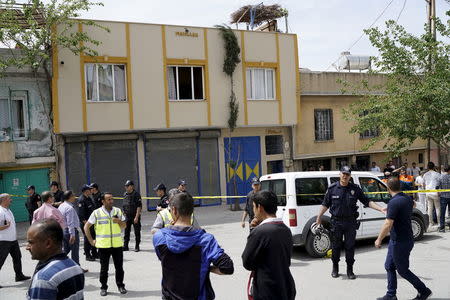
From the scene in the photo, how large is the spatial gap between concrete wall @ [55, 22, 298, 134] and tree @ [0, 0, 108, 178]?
1.70ft

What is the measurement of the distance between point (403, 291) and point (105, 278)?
485 cm

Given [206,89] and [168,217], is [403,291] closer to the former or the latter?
[168,217]

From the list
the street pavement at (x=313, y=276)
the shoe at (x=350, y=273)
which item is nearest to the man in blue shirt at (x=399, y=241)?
the street pavement at (x=313, y=276)

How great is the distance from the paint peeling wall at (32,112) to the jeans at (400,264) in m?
15.1

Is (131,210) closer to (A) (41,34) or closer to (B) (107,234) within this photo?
(B) (107,234)

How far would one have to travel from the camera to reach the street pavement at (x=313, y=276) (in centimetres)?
766

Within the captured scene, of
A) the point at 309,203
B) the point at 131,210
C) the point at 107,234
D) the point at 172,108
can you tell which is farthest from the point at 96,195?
the point at 172,108

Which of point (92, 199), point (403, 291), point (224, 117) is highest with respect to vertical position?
point (224, 117)

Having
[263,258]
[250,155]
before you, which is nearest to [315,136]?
[250,155]

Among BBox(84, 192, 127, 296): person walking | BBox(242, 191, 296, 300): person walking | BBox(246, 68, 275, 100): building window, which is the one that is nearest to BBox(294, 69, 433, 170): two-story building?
BBox(246, 68, 275, 100): building window

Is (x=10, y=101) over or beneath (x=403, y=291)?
over

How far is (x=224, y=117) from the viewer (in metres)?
21.6

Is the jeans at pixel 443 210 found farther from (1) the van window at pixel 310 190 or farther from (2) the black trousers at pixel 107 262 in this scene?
(2) the black trousers at pixel 107 262

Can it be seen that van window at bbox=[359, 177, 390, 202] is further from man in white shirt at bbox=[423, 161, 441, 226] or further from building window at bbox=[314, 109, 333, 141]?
building window at bbox=[314, 109, 333, 141]
